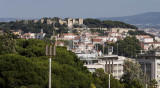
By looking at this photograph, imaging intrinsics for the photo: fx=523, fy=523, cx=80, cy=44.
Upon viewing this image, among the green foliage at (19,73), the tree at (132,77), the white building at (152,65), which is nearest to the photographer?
the green foliage at (19,73)

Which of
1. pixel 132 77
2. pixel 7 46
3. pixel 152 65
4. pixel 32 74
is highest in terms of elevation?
pixel 7 46

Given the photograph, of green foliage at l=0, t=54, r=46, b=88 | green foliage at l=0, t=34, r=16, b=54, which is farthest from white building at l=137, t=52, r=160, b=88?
green foliage at l=0, t=54, r=46, b=88

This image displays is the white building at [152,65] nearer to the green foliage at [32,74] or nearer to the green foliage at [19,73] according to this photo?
the green foliage at [32,74]

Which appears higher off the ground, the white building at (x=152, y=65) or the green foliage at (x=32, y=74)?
the green foliage at (x=32, y=74)

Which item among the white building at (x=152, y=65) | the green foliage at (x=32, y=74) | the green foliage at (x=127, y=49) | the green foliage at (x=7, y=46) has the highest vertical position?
the green foliage at (x=7, y=46)

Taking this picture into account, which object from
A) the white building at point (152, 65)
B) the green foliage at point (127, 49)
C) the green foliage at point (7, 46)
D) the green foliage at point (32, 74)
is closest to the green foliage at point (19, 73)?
the green foliage at point (32, 74)

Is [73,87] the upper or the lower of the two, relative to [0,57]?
lower

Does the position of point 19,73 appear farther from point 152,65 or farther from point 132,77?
point 152,65

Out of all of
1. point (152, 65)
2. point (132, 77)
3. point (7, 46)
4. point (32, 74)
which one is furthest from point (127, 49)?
point (32, 74)

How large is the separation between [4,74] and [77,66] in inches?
546

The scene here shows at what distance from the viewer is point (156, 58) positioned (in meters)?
69.2

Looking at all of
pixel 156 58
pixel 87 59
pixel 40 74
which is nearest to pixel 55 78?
pixel 40 74

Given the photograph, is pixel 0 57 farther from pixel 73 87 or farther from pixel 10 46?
pixel 10 46

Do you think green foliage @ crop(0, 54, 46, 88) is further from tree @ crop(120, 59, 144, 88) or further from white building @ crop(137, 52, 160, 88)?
white building @ crop(137, 52, 160, 88)
